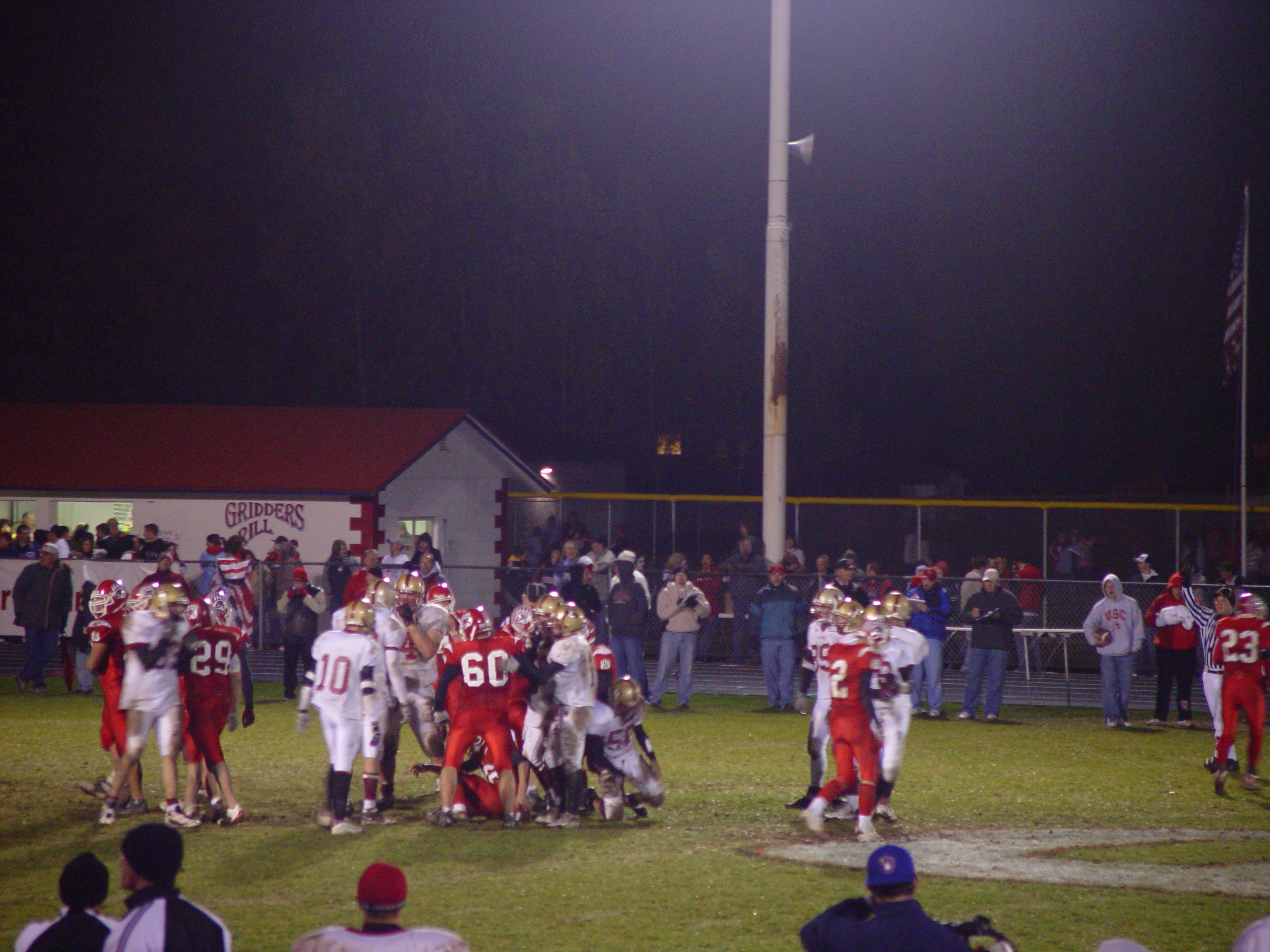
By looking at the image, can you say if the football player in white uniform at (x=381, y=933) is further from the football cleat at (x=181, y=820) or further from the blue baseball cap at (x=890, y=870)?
the football cleat at (x=181, y=820)

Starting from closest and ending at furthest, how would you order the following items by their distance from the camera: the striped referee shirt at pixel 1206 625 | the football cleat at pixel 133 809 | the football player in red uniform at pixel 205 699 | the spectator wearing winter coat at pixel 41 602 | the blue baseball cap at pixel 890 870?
the blue baseball cap at pixel 890 870
the football player in red uniform at pixel 205 699
the football cleat at pixel 133 809
the striped referee shirt at pixel 1206 625
the spectator wearing winter coat at pixel 41 602

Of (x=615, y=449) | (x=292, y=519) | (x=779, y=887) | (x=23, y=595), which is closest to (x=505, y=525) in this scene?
(x=292, y=519)

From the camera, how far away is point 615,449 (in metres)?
51.0

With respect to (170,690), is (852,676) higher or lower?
higher

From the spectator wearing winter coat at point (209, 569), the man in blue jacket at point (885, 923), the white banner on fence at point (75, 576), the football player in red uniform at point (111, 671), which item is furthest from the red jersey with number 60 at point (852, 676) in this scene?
the white banner on fence at point (75, 576)

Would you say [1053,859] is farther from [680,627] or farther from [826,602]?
[680,627]

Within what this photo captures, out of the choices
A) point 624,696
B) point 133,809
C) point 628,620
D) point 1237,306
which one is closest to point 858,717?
point 624,696

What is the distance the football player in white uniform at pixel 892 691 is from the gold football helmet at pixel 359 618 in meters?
3.65

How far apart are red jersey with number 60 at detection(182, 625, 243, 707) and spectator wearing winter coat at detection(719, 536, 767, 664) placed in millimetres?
8960

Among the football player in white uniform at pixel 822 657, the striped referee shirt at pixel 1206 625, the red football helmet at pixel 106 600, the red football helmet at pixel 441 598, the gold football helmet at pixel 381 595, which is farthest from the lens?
the striped referee shirt at pixel 1206 625

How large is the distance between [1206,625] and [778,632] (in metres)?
5.05

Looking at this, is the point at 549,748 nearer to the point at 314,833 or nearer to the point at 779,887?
the point at 314,833

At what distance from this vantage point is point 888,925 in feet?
13.6

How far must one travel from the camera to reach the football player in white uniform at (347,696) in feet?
30.5
